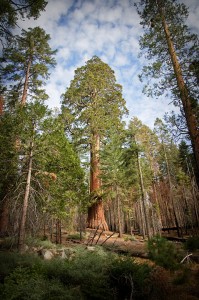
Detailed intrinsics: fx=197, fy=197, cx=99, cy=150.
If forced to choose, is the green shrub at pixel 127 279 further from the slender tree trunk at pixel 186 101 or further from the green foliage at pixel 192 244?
the slender tree trunk at pixel 186 101

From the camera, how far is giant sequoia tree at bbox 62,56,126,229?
725 inches

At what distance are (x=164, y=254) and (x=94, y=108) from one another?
15.4 meters

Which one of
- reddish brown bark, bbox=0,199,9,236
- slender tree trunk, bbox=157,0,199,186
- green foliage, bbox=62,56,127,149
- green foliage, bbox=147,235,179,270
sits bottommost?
green foliage, bbox=147,235,179,270

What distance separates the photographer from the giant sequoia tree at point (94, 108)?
1841cm

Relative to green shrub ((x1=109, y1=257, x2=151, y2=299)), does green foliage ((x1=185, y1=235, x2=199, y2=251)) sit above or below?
above

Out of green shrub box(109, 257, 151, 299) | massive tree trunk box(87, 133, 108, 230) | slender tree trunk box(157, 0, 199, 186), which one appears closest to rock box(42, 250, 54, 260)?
green shrub box(109, 257, 151, 299)

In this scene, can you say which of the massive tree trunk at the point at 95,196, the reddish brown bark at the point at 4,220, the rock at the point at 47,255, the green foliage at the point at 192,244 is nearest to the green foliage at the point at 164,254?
the green foliage at the point at 192,244

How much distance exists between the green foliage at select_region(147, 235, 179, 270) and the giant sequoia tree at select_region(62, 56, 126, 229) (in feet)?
39.0

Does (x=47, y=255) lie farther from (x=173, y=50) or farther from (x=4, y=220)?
(x=173, y=50)

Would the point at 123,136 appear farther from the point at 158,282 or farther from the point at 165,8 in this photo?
the point at 158,282

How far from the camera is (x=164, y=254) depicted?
5.86 m

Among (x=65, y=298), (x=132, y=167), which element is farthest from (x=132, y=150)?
(x=65, y=298)

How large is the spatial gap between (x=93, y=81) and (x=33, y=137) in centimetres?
1199

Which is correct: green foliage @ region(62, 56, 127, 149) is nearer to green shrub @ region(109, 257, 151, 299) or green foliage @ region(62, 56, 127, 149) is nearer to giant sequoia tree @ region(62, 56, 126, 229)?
giant sequoia tree @ region(62, 56, 126, 229)
